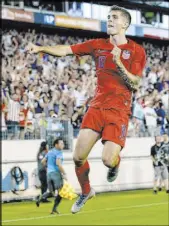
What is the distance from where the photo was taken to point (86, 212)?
2023 cm

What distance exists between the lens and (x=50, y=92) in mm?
22281

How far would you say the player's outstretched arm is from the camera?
6.78 meters

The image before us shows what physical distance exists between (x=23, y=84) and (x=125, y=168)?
669cm

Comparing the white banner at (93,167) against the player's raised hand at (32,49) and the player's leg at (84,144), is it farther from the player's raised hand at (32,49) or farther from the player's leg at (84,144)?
the player's raised hand at (32,49)

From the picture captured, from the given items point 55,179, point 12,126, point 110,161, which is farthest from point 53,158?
point 110,161

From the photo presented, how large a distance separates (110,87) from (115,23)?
65 centimetres

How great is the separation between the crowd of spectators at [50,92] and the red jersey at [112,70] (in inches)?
440

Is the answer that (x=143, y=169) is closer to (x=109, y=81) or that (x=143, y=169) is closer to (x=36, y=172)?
(x=36, y=172)

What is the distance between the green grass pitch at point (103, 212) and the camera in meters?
18.1

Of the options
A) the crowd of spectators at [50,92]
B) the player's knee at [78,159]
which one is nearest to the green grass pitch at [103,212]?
the crowd of spectators at [50,92]

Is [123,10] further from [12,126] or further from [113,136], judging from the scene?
[12,126]

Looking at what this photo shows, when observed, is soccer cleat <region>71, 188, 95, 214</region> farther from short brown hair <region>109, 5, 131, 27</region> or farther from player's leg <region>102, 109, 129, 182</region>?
short brown hair <region>109, 5, 131, 27</region>

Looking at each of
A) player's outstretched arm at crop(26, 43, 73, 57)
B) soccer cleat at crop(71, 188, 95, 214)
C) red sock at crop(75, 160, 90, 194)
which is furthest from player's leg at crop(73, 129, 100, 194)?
player's outstretched arm at crop(26, 43, 73, 57)

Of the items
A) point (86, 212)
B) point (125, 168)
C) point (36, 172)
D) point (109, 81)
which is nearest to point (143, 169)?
point (125, 168)
